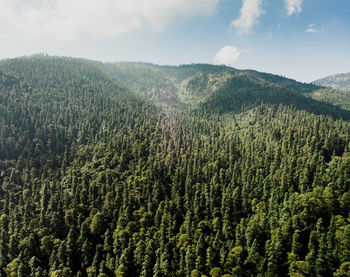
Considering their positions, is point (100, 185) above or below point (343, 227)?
below

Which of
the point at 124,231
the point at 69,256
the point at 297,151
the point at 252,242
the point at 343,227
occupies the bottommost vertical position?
the point at 69,256

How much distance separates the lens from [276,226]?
82.4 meters

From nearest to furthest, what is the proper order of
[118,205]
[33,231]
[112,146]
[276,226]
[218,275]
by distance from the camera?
[218,275] < [276,226] < [33,231] < [118,205] < [112,146]

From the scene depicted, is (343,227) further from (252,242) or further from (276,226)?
(252,242)

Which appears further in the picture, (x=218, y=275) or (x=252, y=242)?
(x=252, y=242)

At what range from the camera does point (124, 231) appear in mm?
89938

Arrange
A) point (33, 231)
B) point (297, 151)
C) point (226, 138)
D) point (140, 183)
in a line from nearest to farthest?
point (33, 231) → point (140, 183) → point (297, 151) → point (226, 138)

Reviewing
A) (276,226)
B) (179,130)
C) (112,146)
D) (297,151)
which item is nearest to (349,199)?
(276,226)

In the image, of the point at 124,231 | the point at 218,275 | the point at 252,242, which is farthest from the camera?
the point at 124,231

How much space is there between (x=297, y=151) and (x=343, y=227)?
7249 centimetres

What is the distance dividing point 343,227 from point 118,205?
93581 millimetres

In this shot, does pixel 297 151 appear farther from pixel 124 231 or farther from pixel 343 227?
pixel 124 231

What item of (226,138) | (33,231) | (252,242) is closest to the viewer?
(252,242)

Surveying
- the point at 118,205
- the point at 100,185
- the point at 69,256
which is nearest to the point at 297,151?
the point at 118,205
